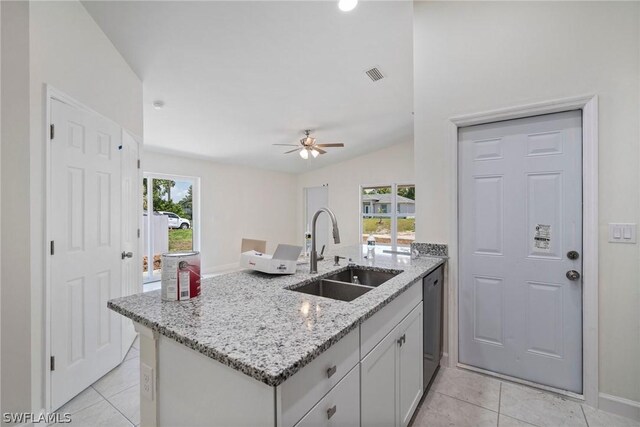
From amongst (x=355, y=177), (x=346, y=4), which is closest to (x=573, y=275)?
(x=346, y=4)

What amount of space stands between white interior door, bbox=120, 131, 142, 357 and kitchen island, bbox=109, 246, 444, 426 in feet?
5.18

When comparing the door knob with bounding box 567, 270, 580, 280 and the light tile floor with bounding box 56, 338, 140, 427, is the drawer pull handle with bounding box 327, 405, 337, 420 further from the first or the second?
the door knob with bounding box 567, 270, 580, 280

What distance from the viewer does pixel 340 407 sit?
96cm

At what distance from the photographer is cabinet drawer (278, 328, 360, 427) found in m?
0.74

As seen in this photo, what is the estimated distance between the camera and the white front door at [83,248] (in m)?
1.81

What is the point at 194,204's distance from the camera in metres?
5.61

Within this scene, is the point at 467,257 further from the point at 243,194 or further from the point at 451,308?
the point at 243,194

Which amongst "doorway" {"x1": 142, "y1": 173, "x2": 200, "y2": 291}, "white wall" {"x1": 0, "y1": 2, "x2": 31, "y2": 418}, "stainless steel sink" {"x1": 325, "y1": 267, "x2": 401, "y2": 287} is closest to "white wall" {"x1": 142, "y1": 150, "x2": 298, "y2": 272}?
"doorway" {"x1": 142, "y1": 173, "x2": 200, "y2": 291}

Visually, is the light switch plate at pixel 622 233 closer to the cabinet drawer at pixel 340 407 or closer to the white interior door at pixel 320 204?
the cabinet drawer at pixel 340 407

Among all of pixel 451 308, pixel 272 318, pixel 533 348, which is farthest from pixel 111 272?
pixel 533 348

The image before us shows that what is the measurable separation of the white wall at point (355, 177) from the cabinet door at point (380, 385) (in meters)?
5.31

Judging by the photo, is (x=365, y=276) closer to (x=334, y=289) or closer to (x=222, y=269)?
(x=334, y=289)

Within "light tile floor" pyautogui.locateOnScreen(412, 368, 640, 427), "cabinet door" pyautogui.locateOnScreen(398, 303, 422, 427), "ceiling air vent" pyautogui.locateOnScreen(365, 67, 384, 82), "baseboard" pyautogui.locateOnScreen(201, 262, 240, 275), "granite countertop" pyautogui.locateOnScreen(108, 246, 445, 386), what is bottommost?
"light tile floor" pyautogui.locateOnScreen(412, 368, 640, 427)

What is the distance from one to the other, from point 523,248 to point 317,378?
6.38 ft
